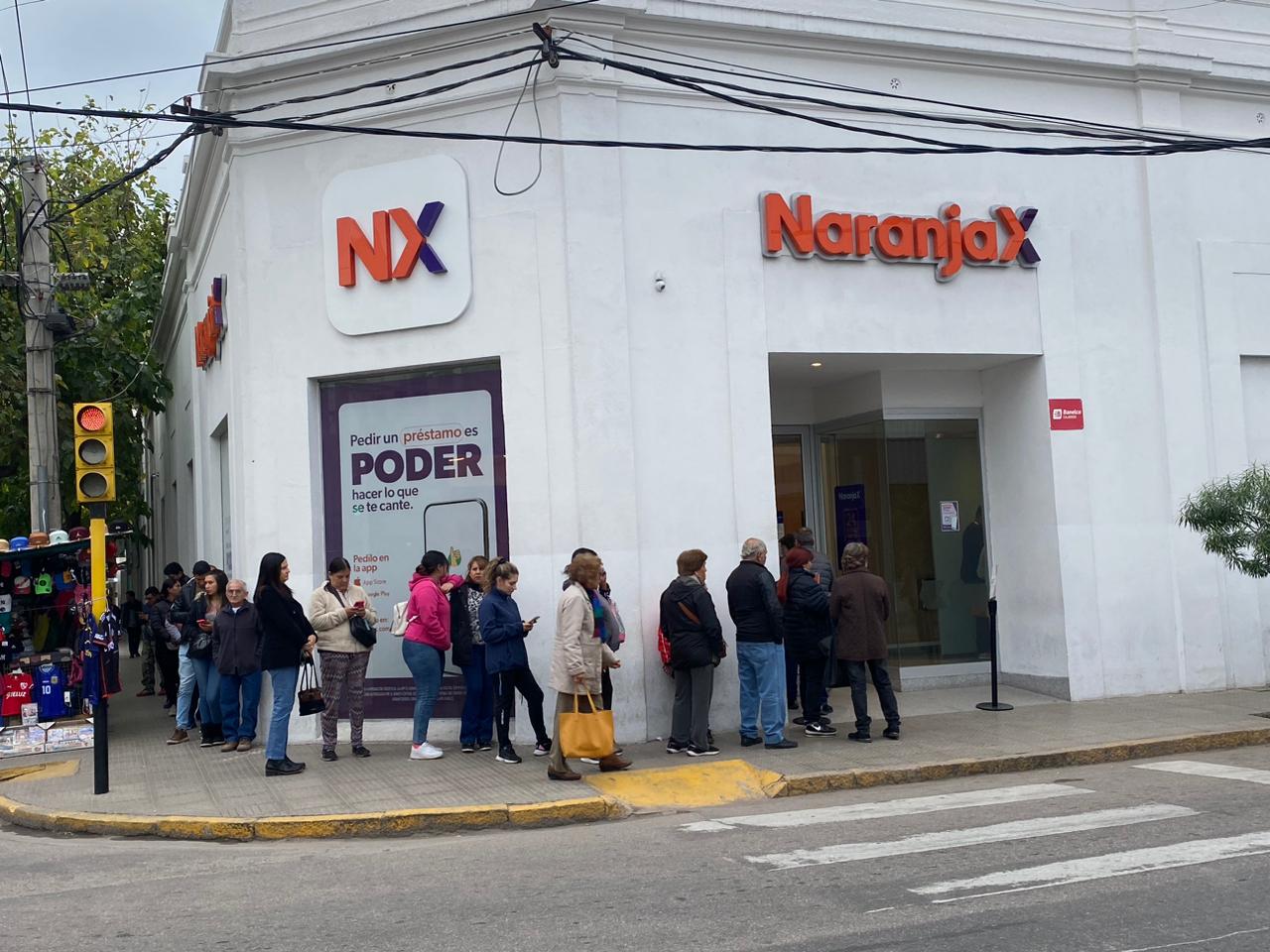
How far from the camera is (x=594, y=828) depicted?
28.9 ft

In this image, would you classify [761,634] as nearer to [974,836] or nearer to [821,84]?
[974,836]

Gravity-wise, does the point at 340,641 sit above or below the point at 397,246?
below

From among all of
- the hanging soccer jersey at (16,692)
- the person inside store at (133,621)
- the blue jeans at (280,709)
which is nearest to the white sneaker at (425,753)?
the blue jeans at (280,709)

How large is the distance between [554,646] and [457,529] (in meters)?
2.41

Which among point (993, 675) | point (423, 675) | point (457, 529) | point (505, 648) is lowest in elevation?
point (993, 675)

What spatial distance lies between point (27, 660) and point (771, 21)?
1046 cm

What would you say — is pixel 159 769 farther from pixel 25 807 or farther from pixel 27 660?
pixel 27 660

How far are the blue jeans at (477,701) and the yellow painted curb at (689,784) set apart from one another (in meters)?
1.77

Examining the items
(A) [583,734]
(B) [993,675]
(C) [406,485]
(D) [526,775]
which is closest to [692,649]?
(A) [583,734]

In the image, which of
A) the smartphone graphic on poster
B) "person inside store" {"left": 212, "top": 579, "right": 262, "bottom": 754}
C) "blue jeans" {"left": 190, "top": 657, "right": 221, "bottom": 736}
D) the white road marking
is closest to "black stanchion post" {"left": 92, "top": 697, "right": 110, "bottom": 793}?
"person inside store" {"left": 212, "top": 579, "right": 262, "bottom": 754}

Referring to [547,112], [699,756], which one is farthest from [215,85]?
[699,756]

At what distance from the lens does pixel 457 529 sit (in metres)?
12.3

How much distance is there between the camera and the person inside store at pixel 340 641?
11156mm

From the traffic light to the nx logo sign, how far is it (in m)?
2.78
